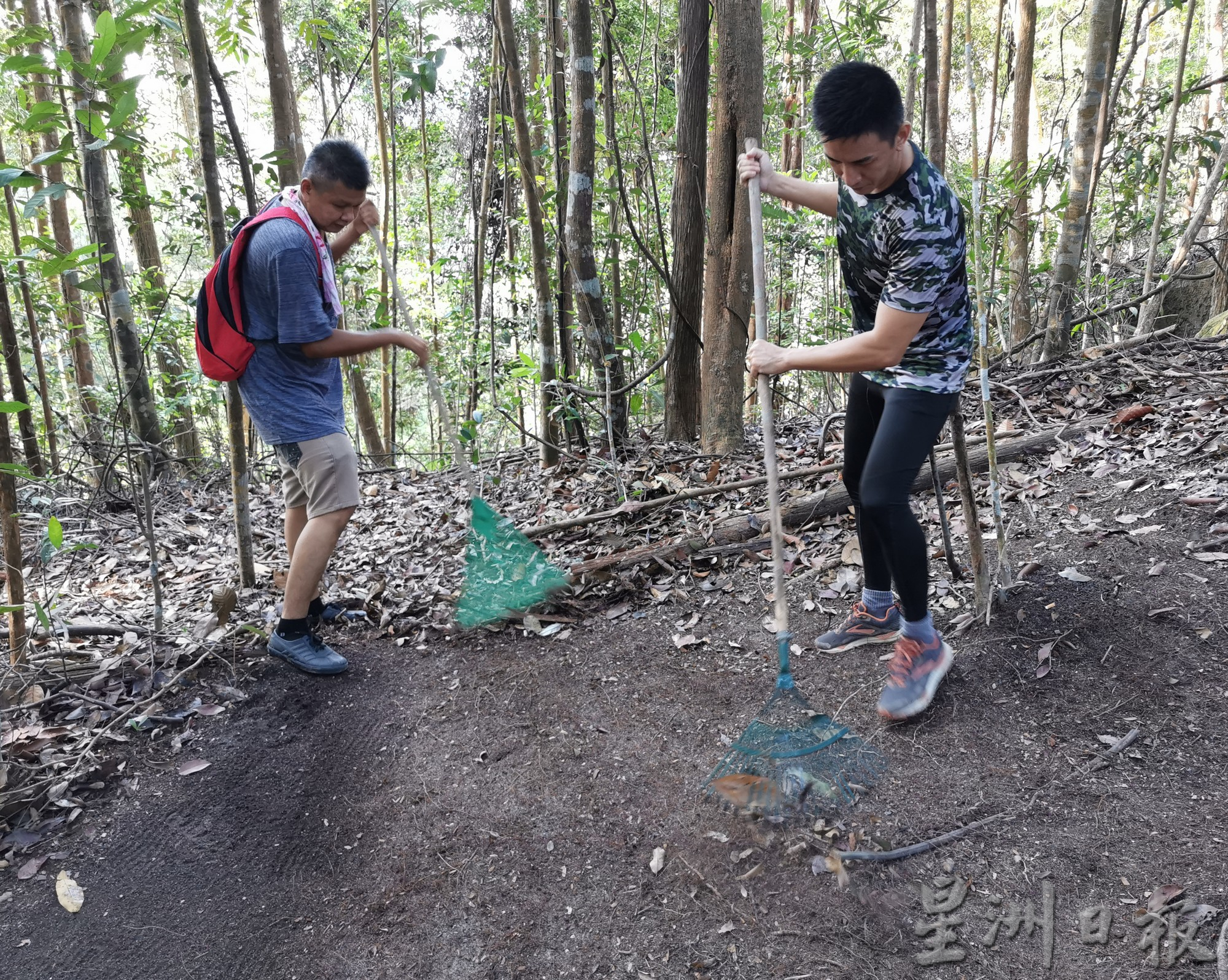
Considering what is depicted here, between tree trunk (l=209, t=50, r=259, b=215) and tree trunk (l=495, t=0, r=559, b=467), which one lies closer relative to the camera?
tree trunk (l=209, t=50, r=259, b=215)

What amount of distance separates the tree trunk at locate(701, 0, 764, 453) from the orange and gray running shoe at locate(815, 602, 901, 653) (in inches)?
73.2

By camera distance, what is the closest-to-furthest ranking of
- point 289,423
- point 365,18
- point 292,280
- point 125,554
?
point 292,280 < point 289,423 < point 125,554 < point 365,18

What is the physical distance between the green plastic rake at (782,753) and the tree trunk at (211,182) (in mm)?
2305

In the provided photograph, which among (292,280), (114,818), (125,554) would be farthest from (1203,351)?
(125,554)

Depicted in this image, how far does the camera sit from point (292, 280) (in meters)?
2.79

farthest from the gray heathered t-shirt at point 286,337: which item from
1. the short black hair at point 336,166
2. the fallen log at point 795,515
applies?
the fallen log at point 795,515

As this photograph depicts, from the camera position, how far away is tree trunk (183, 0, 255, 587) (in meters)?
3.30

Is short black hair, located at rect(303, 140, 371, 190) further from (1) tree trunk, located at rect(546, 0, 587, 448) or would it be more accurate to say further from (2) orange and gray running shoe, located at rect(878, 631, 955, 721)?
(2) orange and gray running shoe, located at rect(878, 631, 955, 721)

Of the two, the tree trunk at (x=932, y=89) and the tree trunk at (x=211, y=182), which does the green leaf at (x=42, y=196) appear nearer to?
the tree trunk at (x=211, y=182)

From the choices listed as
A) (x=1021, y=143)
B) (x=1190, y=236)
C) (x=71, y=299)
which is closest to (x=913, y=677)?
(x=1190, y=236)

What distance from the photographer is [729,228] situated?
429 cm

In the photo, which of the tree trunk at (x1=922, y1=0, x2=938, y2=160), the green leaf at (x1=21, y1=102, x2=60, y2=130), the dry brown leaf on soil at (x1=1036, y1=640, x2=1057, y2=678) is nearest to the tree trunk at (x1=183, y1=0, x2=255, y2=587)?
the green leaf at (x1=21, y1=102, x2=60, y2=130)

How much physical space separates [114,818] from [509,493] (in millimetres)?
3071

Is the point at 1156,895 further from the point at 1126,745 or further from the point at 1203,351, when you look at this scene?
the point at 1203,351
